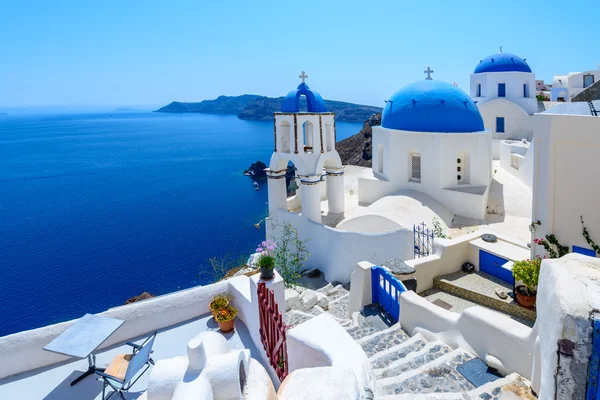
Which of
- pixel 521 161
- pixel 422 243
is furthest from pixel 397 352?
pixel 521 161

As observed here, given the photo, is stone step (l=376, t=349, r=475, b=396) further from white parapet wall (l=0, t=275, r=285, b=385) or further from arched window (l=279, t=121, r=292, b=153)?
arched window (l=279, t=121, r=292, b=153)

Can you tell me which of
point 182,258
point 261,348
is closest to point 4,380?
point 261,348

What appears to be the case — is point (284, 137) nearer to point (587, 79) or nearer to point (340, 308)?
point (340, 308)

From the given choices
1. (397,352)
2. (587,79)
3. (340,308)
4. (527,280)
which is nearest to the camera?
(397,352)

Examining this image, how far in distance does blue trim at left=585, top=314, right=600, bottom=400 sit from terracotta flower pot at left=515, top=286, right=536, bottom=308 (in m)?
4.65

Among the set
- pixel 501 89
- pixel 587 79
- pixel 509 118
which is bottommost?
pixel 509 118

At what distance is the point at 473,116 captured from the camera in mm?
15484

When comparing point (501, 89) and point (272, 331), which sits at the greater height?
point (501, 89)

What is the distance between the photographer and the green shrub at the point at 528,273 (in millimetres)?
7008

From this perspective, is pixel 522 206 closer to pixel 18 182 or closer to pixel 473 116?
pixel 473 116

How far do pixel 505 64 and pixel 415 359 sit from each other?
82.4 ft

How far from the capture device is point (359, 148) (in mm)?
53156

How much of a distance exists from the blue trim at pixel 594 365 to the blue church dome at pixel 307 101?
1298cm

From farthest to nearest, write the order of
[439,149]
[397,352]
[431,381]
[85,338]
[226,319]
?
1. [439,149]
2. [226,319]
3. [397,352]
4. [85,338]
5. [431,381]
